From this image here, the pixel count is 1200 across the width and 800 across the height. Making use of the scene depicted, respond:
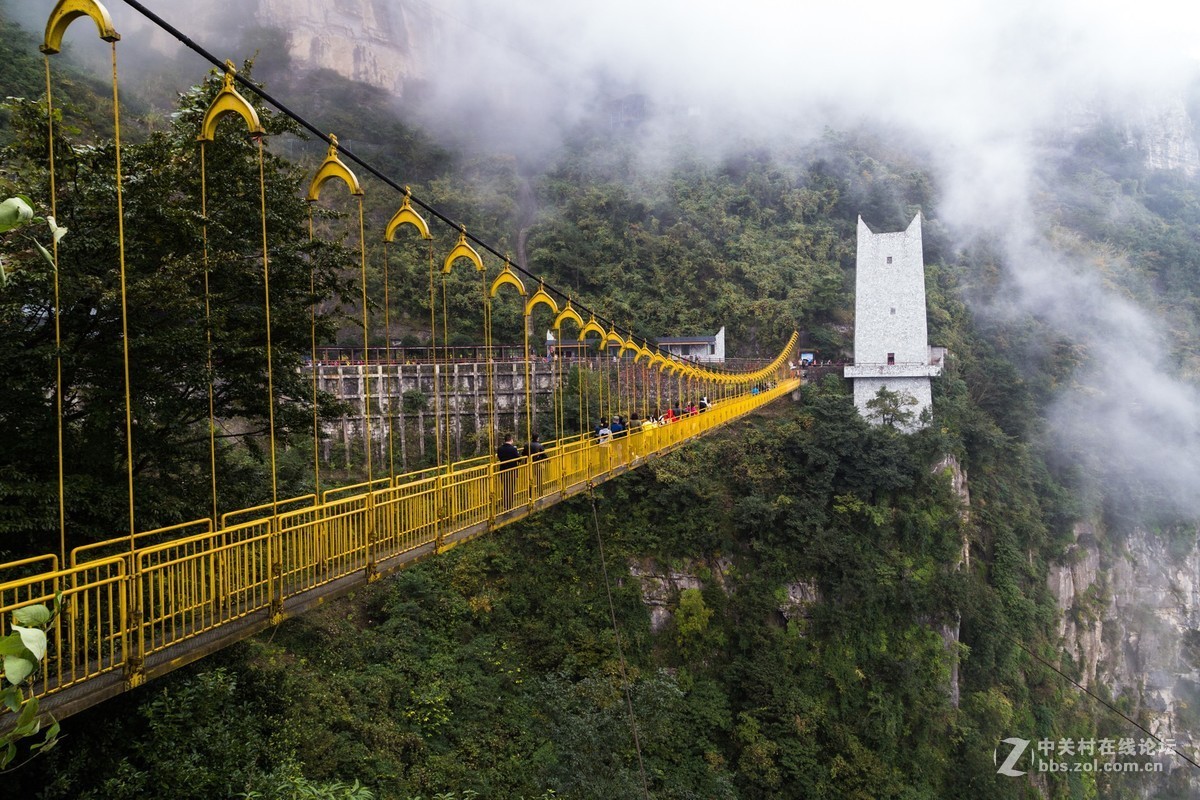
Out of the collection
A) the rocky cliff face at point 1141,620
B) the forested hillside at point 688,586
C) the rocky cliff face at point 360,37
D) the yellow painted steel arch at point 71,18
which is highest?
the rocky cliff face at point 360,37

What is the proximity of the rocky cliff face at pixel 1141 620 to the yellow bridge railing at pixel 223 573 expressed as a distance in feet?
87.7

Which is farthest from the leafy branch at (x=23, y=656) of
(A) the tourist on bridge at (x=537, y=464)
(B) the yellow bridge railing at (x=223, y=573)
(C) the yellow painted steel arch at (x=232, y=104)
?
(A) the tourist on bridge at (x=537, y=464)

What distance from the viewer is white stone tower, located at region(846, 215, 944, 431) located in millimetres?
27984

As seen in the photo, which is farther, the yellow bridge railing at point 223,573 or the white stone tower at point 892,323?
the white stone tower at point 892,323

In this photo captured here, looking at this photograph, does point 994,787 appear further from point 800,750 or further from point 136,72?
point 136,72

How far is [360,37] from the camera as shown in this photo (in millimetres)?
52000

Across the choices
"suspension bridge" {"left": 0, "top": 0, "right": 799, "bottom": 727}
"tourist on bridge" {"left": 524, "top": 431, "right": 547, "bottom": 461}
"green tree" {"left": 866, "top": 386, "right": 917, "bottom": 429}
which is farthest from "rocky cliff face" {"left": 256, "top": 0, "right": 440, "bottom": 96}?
"tourist on bridge" {"left": 524, "top": 431, "right": 547, "bottom": 461}

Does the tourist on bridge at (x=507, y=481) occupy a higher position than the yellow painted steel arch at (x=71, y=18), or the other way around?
the yellow painted steel arch at (x=71, y=18)

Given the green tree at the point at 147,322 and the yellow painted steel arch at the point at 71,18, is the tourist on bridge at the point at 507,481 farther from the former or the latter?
the yellow painted steel arch at the point at 71,18

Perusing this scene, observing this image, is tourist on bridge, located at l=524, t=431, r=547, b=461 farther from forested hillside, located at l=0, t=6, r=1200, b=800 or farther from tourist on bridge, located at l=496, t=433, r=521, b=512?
forested hillside, located at l=0, t=6, r=1200, b=800

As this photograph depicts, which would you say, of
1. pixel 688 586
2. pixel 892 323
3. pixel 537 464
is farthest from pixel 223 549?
pixel 892 323

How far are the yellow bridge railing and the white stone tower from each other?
77.7ft

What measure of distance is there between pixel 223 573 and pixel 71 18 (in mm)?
2633

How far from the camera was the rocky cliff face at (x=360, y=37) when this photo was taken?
49344mm
